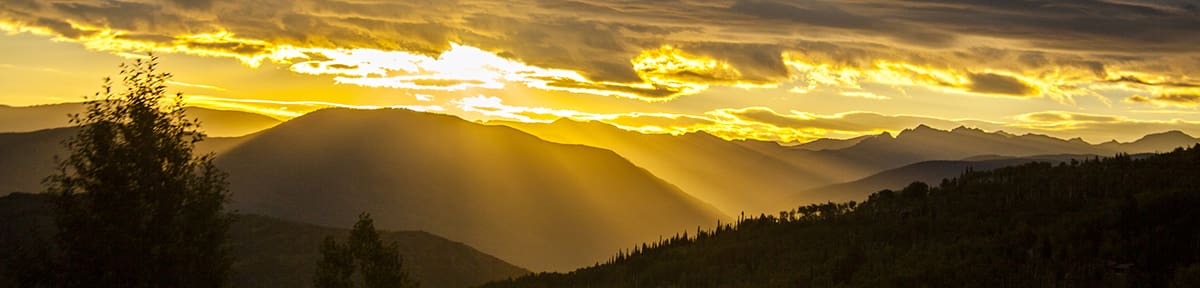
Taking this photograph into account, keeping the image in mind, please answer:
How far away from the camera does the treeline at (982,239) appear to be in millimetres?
44000

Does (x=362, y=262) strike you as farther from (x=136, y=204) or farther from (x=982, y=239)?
(x=982, y=239)

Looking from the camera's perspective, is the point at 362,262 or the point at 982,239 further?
the point at 362,262

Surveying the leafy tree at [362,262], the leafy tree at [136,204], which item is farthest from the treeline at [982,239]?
the leafy tree at [136,204]

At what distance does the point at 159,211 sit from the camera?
166 feet

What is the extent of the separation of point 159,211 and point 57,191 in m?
6.55

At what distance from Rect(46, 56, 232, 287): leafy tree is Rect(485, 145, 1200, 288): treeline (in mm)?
33142

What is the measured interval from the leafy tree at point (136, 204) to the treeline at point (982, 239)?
3314cm

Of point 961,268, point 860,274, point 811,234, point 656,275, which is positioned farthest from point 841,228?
point 961,268

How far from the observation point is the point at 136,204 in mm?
50125

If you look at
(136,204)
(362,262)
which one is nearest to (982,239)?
(136,204)

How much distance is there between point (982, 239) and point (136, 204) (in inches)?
1770

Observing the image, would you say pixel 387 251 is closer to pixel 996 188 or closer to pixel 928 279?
pixel 996 188

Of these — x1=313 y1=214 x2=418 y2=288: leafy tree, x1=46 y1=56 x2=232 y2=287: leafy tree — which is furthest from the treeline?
x1=46 y1=56 x2=232 y2=287: leafy tree

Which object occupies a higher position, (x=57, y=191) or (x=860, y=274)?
(x=57, y=191)
